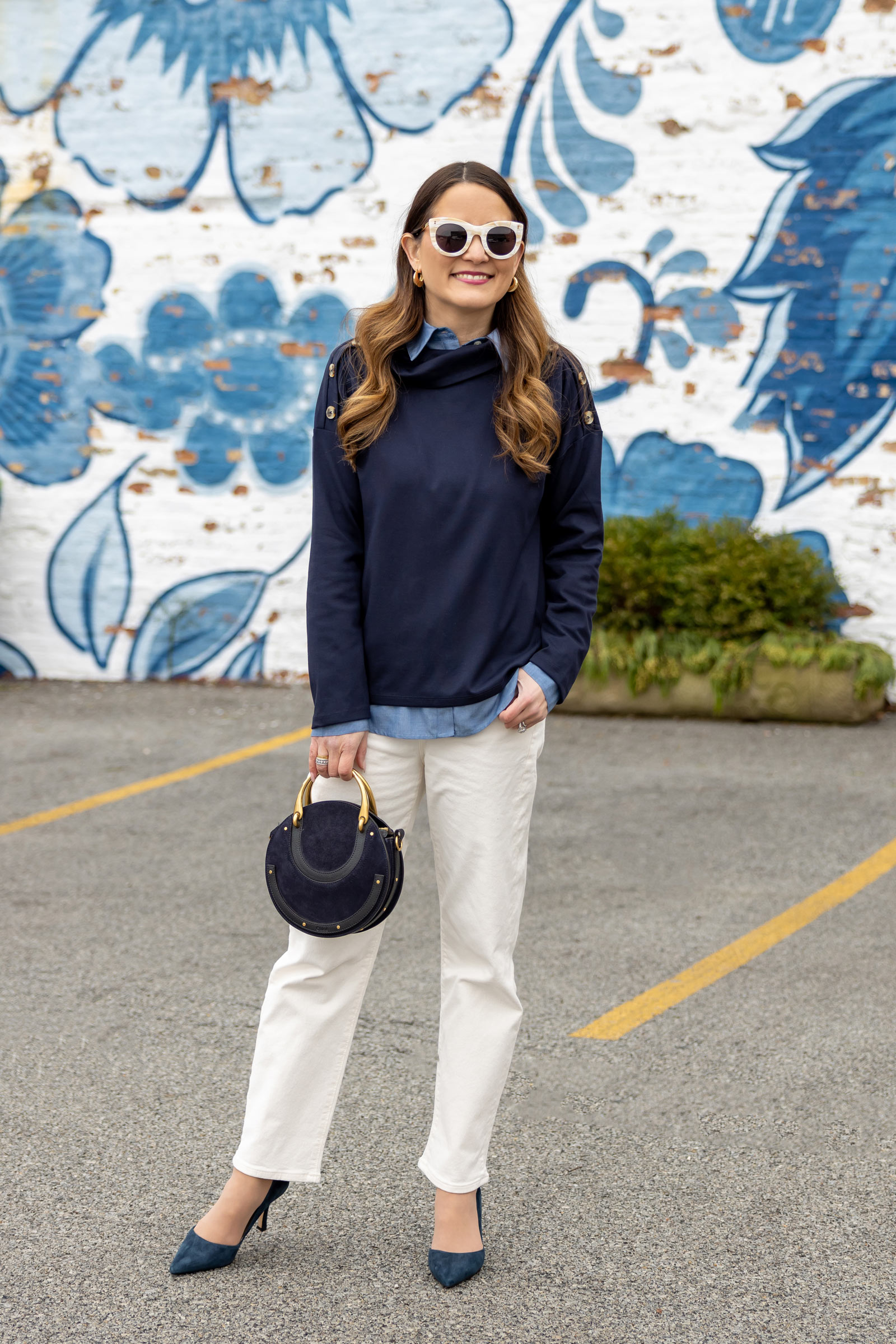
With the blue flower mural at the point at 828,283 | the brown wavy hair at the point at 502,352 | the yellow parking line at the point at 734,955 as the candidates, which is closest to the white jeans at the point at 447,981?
the brown wavy hair at the point at 502,352

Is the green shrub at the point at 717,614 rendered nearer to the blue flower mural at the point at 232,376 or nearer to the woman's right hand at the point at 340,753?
the blue flower mural at the point at 232,376

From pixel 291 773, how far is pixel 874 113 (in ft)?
16.4

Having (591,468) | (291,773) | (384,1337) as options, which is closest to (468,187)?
(591,468)

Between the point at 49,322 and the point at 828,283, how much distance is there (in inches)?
198

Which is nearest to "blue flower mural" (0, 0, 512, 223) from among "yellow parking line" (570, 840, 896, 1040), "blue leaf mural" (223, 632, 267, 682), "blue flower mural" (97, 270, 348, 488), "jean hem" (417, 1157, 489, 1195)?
"blue flower mural" (97, 270, 348, 488)

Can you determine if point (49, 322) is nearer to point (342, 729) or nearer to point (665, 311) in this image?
point (665, 311)

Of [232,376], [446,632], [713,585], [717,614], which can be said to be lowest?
[717,614]

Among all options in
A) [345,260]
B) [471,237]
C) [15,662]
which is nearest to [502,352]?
[471,237]

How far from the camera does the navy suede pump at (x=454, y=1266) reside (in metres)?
2.67

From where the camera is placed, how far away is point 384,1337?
8.22 ft

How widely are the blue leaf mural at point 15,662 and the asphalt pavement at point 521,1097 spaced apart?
137 inches

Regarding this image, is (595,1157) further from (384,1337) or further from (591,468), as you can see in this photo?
(591,468)

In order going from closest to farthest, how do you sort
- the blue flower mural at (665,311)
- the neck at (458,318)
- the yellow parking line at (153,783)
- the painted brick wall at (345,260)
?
the neck at (458,318), the yellow parking line at (153,783), the painted brick wall at (345,260), the blue flower mural at (665,311)

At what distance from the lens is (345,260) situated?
8953 millimetres
